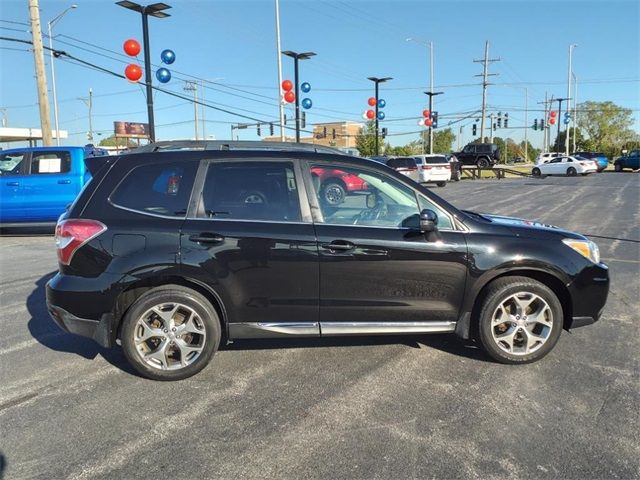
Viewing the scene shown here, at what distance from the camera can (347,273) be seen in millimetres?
3910

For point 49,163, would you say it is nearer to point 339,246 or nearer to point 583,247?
point 339,246

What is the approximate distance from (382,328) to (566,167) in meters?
41.4

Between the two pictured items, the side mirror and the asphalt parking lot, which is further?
the side mirror

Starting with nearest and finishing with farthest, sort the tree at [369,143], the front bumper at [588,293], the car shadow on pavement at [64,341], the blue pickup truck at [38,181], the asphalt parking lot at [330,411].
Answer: the asphalt parking lot at [330,411] < the front bumper at [588,293] < the car shadow on pavement at [64,341] < the blue pickup truck at [38,181] < the tree at [369,143]

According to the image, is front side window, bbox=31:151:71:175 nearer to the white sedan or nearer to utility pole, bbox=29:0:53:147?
utility pole, bbox=29:0:53:147

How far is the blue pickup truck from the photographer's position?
35.1 ft

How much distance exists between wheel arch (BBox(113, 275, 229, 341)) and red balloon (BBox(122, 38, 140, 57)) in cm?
1280

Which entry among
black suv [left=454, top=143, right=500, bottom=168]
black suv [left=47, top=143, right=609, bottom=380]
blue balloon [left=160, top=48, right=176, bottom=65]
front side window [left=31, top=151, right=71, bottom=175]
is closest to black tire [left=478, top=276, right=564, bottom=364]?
black suv [left=47, top=143, right=609, bottom=380]

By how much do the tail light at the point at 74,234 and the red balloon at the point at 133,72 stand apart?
1219cm

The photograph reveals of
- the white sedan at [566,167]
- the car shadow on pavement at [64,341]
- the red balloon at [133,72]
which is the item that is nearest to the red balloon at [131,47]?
the red balloon at [133,72]

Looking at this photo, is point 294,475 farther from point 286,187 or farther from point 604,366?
point 604,366

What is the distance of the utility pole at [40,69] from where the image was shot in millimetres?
17734

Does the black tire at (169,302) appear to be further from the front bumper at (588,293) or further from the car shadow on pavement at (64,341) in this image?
the front bumper at (588,293)

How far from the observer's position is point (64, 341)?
4.77 m
